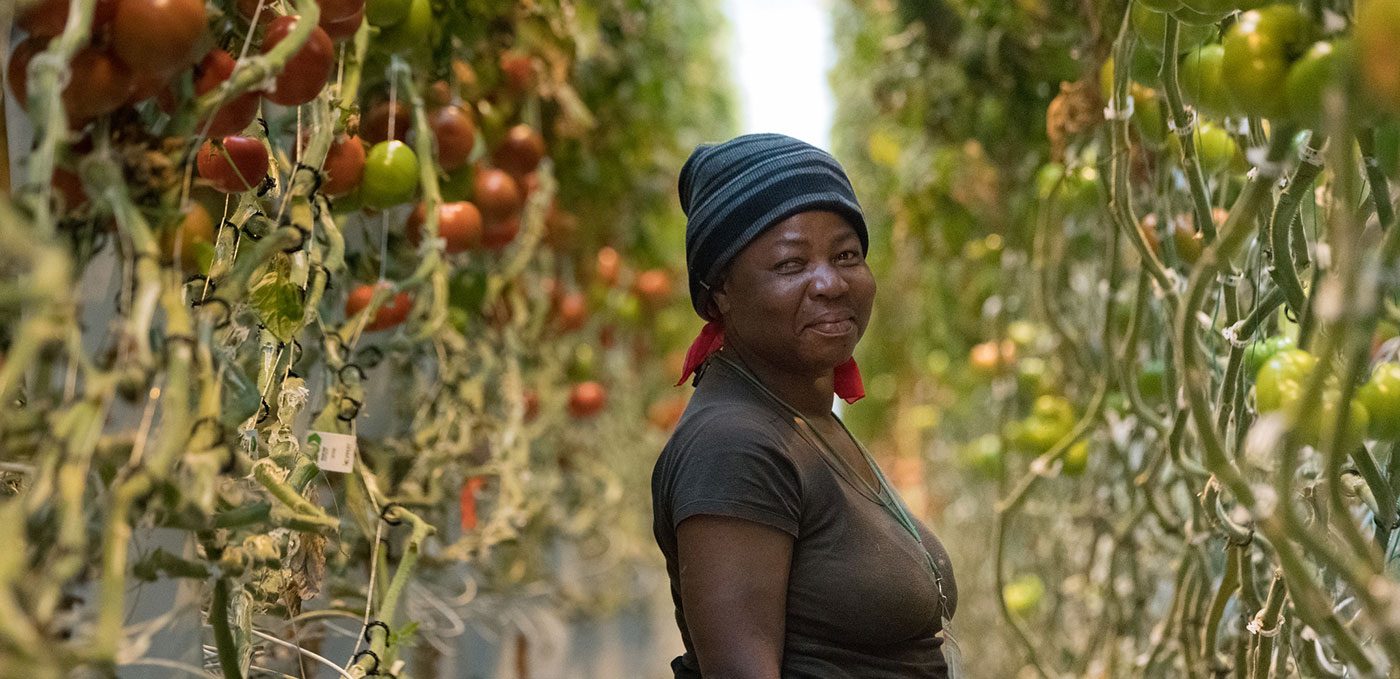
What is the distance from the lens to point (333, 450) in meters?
0.96

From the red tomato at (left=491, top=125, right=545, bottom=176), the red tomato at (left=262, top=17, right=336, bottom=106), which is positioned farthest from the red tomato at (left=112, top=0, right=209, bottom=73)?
the red tomato at (left=491, top=125, right=545, bottom=176)

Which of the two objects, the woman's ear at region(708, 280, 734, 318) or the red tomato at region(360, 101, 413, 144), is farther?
the red tomato at region(360, 101, 413, 144)

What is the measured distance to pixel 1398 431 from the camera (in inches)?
27.5

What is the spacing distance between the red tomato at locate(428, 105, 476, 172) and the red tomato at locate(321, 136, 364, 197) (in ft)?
0.75

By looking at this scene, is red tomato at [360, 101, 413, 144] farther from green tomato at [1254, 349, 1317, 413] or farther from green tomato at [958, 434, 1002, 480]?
green tomato at [958, 434, 1002, 480]

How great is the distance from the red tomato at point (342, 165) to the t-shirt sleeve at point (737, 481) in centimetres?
40

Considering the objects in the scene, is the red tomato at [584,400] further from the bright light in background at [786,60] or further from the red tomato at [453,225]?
the bright light in background at [786,60]

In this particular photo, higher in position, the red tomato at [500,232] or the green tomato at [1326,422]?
the green tomato at [1326,422]

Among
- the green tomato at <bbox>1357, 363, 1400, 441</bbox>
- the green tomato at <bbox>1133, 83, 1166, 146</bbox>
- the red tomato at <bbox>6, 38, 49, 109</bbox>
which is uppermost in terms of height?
the green tomato at <bbox>1133, 83, 1166, 146</bbox>

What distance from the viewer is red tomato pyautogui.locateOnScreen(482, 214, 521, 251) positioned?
145 cm

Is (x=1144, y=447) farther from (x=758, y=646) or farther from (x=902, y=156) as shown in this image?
(x=902, y=156)

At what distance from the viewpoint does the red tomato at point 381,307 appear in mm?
1173

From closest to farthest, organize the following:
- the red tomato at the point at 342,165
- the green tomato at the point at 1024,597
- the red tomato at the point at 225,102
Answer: the red tomato at the point at 225,102 → the red tomato at the point at 342,165 → the green tomato at the point at 1024,597

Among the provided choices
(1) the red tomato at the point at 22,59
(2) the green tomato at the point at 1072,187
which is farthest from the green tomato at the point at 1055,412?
(1) the red tomato at the point at 22,59
